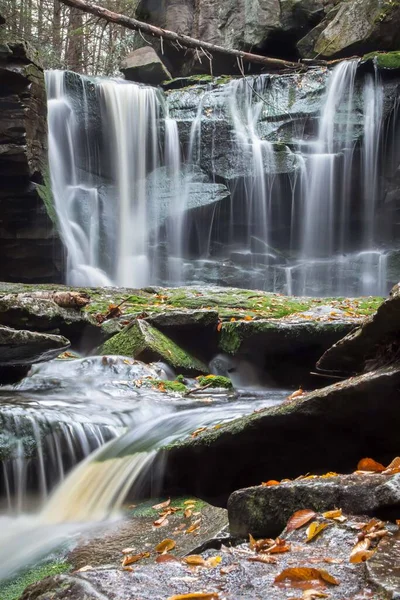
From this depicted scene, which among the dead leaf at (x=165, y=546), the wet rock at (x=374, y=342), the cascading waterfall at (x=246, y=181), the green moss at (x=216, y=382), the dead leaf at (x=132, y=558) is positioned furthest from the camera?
the cascading waterfall at (x=246, y=181)

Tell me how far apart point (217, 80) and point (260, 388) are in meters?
13.3

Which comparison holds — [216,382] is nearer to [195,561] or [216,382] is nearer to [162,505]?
[162,505]

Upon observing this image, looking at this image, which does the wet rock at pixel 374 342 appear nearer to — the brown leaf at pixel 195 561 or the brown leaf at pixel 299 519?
the brown leaf at pixel 299 519

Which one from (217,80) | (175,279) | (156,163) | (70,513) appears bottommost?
(70,513)

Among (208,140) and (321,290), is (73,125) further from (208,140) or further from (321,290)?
(321,290)

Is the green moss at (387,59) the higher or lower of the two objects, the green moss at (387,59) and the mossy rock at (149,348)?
the higher

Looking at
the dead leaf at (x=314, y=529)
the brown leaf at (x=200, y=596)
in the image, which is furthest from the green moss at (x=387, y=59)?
the brown leaf at (x=200, y=596)

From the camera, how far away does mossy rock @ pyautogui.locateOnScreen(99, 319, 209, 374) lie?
7516 mm

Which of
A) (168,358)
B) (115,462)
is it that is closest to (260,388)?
(168,358)

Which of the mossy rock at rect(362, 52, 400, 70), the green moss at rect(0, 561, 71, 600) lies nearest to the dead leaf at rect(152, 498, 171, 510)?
the green moss at rect(0, 561, 71, 600)

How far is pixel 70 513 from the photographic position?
4.18 metres

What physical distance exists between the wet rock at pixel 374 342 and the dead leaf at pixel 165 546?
→ 1.58 m

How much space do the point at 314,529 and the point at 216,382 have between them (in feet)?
16.6

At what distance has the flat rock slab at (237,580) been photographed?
5.67ft
